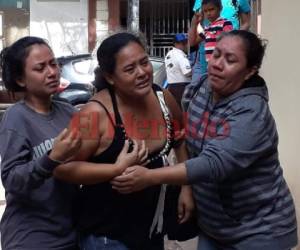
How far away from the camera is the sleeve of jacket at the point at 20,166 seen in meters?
2.40

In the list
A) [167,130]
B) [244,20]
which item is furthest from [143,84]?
[244,20]

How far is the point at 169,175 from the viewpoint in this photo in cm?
240

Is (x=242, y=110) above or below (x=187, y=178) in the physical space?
above

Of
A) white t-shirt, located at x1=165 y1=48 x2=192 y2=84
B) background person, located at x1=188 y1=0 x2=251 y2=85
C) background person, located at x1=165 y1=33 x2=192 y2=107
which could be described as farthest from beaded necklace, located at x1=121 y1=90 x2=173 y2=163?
white t-shirt, located at x1=165 y1=48 x2=192 y2=84

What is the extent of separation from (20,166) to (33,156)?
111 millimetres

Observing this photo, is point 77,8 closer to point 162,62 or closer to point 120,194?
point 162,62

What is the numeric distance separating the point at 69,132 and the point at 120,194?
38 cm

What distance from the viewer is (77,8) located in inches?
608

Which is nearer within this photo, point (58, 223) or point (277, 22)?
point (58, 223)

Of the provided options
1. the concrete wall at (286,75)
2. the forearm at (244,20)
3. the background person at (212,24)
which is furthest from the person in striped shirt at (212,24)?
the concrete wall at (286,75)

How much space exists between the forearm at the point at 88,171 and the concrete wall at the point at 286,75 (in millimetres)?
2422

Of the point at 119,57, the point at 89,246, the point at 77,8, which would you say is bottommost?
the point at 89,246

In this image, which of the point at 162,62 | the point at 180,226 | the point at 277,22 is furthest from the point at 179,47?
the point at 180,226

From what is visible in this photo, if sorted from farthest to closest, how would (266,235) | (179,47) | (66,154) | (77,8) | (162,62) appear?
(77,8) → (162,62) → (179,47) → (266,235) → (66,154)
